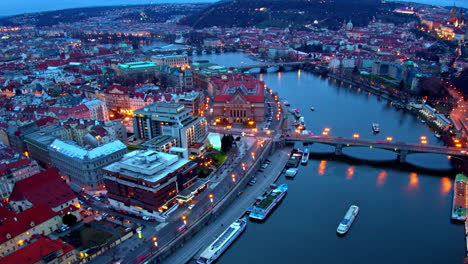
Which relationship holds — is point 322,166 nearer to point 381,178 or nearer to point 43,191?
point 381,178

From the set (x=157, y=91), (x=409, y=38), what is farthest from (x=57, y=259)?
(x=409, y=38)

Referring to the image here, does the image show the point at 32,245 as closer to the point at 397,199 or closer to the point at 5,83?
the point at 397,199

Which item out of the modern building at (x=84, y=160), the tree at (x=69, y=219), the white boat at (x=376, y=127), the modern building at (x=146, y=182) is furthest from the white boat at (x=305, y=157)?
Answer: the tree at (x=69, y=219)

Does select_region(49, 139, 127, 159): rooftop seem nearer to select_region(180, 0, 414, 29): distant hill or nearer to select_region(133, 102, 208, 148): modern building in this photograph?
select_region(133, 102, 208, 148): modern building

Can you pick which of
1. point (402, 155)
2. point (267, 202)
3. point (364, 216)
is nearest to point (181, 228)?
point (267, 202)

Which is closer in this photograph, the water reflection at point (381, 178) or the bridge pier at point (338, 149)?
the water reflection at point (381, 178)

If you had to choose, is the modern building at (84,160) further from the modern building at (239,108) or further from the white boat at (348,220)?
the white boat at (348,220)

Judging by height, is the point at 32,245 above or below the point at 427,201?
above
